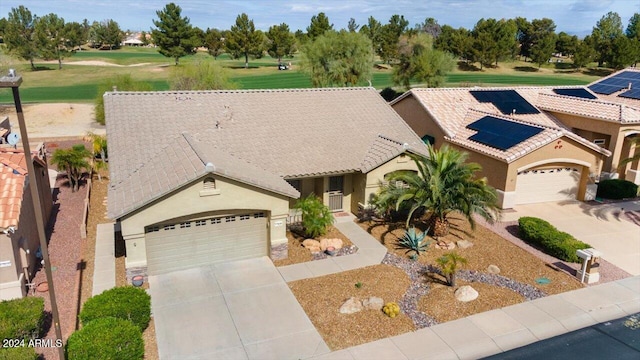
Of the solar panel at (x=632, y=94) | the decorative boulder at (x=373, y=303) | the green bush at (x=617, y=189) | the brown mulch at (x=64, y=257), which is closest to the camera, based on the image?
the brown mulch at (x=64, y=257)

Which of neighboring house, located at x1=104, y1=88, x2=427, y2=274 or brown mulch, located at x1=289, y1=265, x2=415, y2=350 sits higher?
neighboring house, located at x1=104, y1=88, x2=427, y2=274

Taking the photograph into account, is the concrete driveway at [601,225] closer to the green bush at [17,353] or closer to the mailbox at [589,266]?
the mailbox at [589,266]

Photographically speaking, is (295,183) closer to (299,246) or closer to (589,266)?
(299,246)

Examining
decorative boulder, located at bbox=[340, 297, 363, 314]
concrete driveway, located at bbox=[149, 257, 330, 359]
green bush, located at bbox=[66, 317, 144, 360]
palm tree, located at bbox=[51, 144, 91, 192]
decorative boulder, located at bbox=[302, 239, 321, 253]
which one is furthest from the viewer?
palm tree, located at bbox=[51, 144, 91, 192]

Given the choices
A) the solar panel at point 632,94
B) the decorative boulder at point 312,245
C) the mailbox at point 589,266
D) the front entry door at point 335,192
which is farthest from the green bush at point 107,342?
the solar panel at point 632,94

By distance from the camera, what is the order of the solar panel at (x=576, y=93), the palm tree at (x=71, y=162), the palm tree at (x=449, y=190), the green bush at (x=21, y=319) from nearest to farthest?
the green bush at (x=21, y=319), the palm tree at (x=449, y=190), the palm tree at (x=71, y=162), the solar panel at (x=576, y=93)

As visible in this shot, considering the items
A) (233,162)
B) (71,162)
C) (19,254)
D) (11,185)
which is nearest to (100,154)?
(71,162)

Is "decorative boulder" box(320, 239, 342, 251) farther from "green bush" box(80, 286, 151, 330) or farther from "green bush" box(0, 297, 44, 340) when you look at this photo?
"green bush" box(0, 297, 44, 340)

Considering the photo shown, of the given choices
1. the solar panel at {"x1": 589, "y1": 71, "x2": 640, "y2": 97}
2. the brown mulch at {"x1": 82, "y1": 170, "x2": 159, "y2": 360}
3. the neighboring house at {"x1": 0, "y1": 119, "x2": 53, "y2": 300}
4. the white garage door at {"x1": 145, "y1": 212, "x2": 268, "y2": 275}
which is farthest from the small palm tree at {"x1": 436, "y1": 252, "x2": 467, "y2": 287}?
the solar panel at {"x1": 589, "y1": 71, "x2": 640, "y2": 97}
